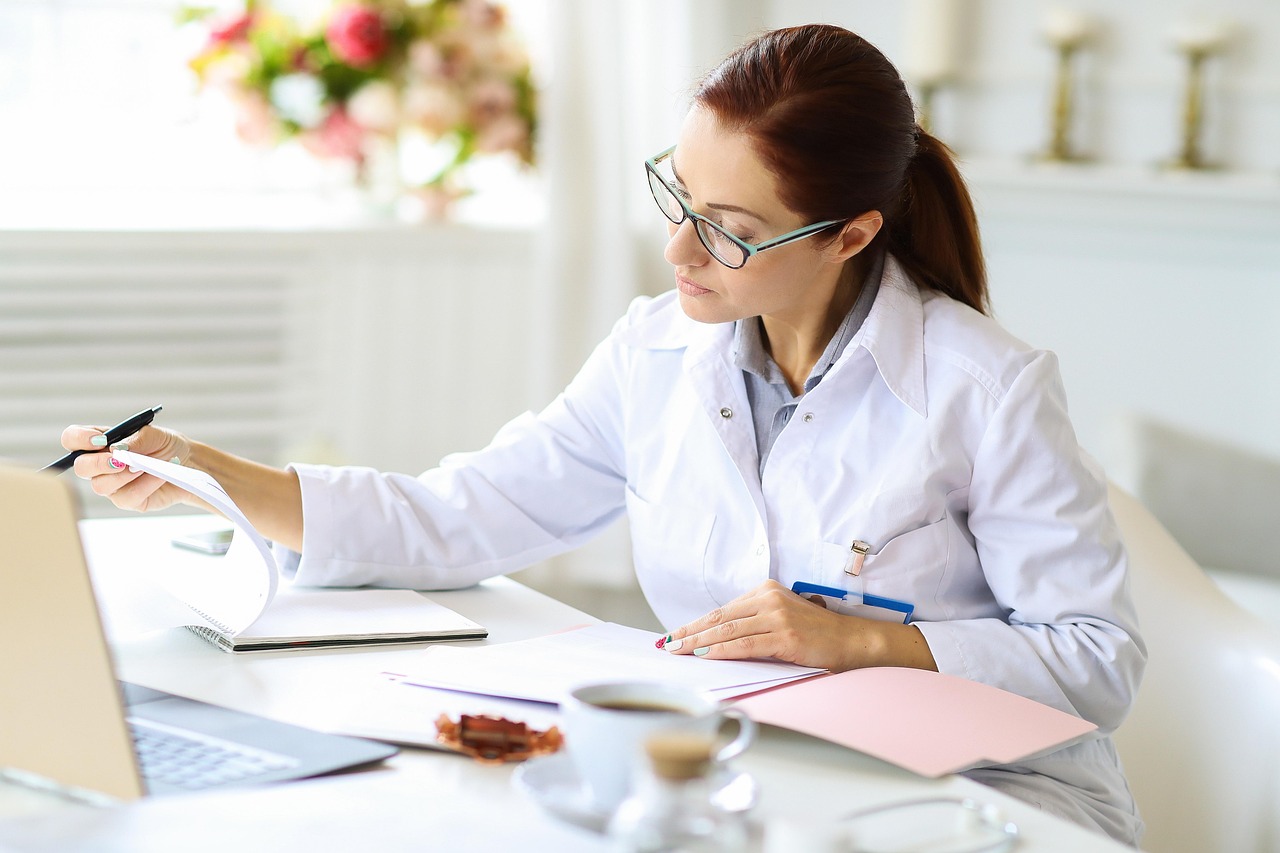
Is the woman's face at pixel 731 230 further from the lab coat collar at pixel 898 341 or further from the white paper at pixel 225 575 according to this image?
the white paper at pixel 225 575

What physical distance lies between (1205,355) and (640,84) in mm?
1375

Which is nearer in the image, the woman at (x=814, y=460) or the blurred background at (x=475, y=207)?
the woman at (x=814, y=460)

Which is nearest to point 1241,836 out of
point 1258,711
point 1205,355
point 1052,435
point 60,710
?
point 1258,711

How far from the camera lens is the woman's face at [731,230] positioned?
52.9 inches

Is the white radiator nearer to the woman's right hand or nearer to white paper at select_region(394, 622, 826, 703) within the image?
the woman's right hand

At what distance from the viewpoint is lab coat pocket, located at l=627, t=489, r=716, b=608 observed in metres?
1.40

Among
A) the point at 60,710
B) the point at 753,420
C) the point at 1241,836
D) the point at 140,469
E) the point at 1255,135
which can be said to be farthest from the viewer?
the point at 1255,135

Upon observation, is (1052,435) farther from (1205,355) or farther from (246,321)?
(246,321)

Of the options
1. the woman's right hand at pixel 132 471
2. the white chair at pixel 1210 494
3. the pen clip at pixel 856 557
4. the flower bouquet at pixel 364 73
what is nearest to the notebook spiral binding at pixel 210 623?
the woman's right hand at pixel 132 471

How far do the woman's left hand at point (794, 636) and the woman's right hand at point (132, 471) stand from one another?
1.72ft

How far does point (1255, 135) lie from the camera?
2.71 meters

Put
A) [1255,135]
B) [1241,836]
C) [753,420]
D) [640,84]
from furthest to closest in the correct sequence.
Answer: [640,84]
[1255,135]
[753,420]
[1241,836]

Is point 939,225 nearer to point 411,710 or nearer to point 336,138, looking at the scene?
point 411,710

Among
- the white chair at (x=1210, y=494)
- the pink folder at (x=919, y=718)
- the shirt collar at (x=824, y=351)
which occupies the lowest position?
the white chair at (x=1210, y=494)
